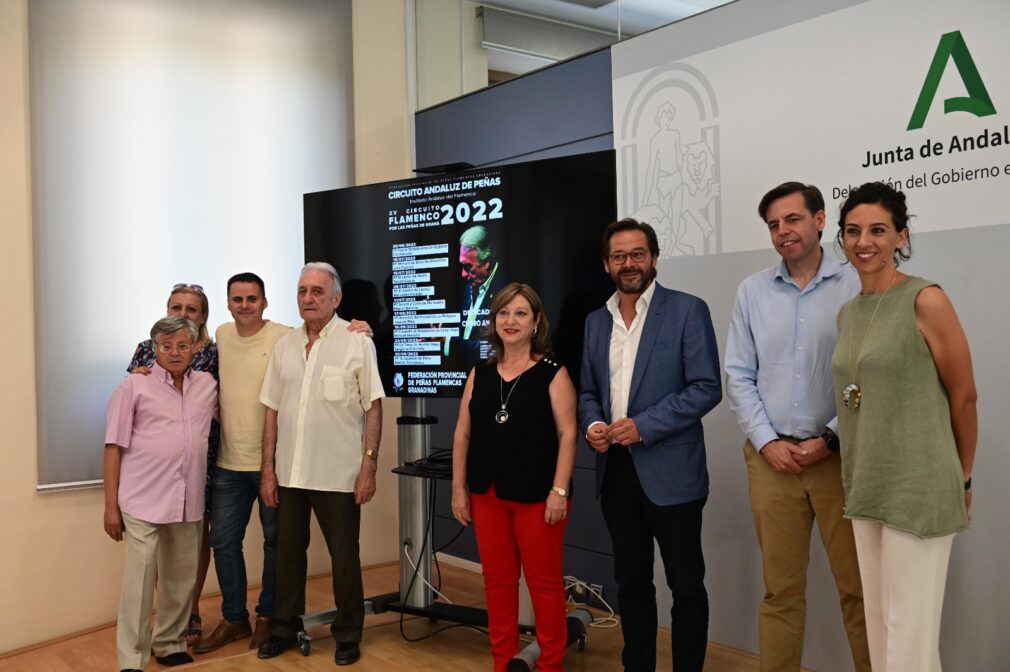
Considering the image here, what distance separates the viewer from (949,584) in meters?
3.02

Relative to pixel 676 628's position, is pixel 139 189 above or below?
above

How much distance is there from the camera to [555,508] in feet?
10.3

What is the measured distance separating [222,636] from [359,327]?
59.3 inches

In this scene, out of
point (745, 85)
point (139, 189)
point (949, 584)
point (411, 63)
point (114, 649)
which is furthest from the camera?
point (411, 63)

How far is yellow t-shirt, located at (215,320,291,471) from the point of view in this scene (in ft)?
12.8

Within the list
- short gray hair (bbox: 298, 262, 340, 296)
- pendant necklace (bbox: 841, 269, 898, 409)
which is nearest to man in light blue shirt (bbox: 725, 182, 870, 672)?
pendant necklace (bbox: 841, 269, 898, 409)

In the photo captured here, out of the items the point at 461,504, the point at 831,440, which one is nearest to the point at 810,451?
the point at 831,440

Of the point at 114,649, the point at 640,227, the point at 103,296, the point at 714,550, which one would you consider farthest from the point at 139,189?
the point at 714,550

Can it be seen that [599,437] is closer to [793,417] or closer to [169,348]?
[793,417]

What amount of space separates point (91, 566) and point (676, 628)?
286 cm

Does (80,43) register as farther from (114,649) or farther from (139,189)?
(114,649)

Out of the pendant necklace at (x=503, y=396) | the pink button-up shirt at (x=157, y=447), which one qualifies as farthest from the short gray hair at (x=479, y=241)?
the pink button-up shirt at (x=157, y=447)

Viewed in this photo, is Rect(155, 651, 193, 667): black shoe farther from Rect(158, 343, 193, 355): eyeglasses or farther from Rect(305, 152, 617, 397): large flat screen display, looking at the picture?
Rect(305, 152, 617, 397): large flat screen display

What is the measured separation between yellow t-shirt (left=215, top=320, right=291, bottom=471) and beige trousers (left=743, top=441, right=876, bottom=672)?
2.12m
